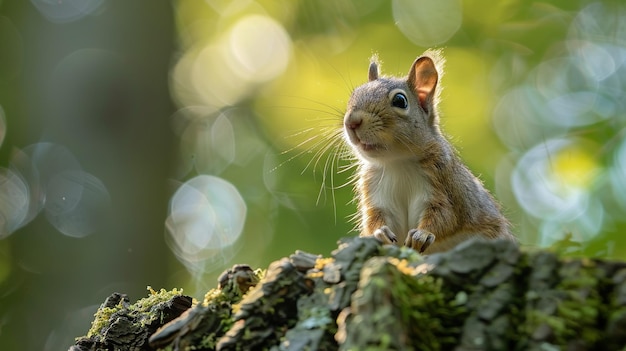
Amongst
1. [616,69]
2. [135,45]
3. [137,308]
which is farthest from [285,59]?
[137,308]

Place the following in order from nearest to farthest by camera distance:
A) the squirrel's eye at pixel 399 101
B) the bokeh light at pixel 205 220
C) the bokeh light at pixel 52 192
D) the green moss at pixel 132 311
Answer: the green moss at pixel 132 311, the squirrel's eye at pixel 399 101, the bokeh light at pixel 52 192, the bokeh light at pixel 205 220

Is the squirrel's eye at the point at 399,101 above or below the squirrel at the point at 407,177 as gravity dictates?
above

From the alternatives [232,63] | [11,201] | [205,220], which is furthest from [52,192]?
[232,63]

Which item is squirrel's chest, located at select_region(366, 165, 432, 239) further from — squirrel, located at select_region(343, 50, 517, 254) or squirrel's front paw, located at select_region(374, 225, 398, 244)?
squirrel's front paw, located at select_region(374, 225, 398, 244)

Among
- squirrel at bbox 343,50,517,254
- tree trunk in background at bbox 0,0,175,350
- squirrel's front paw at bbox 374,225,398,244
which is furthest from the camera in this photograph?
tree trunk in background at bbox 0,0,175,350

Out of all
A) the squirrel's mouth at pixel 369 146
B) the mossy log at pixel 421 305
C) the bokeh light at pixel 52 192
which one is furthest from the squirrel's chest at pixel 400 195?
the bokeh light at pixel 52 192

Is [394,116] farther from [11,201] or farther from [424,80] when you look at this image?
[11,201]

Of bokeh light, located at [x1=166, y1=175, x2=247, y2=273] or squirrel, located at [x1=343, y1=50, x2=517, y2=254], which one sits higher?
bokeh light, located at [x1=166, y1=175, x2=247, y2=273]

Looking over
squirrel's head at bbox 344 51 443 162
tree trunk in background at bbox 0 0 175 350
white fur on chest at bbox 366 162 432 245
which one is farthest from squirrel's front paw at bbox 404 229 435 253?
tree trunk in background at bbox 0 0 175 350

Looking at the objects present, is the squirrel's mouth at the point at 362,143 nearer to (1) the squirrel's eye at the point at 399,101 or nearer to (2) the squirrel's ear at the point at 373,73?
(1) the squirrel's eye at the point at 399,101
